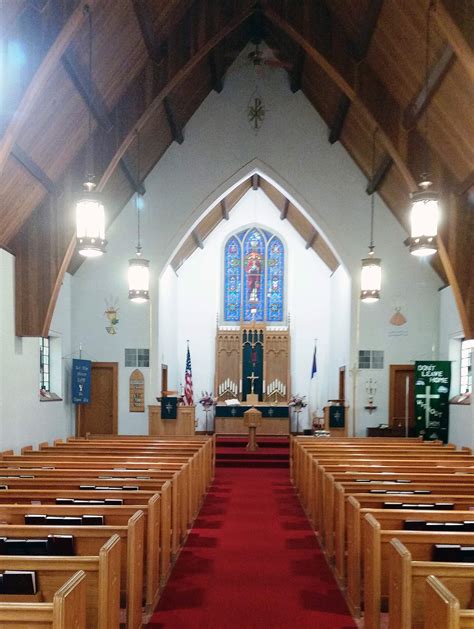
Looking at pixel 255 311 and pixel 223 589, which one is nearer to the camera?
pixel 223 589

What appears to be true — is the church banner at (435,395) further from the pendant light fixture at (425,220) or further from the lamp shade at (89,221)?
the lamp shade at (89,221)

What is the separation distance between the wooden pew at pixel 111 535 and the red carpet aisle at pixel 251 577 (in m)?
0.36

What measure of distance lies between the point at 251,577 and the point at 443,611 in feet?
7.90

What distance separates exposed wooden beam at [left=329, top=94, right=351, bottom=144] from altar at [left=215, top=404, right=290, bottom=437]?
19.7 ft

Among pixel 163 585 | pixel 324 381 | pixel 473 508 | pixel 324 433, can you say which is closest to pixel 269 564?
pixel 163 585

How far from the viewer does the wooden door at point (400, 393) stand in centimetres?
1065

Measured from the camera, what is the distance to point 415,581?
245 cm

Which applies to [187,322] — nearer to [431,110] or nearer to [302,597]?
[431,110]

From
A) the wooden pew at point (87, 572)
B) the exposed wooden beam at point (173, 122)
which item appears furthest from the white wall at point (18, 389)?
the wooden pew at point (87, 572)

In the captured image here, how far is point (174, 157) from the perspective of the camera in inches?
431

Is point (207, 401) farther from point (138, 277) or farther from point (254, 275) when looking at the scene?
point (138, 277)

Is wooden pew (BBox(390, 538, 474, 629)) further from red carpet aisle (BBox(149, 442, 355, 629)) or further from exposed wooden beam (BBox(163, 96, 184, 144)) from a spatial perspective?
exposed wooden beam (BBox(163, 96, 184, 144))

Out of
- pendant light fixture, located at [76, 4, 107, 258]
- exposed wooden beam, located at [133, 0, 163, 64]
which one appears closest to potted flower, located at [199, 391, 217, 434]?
exposed wooden beam, located at [133, 0, 163, 64]

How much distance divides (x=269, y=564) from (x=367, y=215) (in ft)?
26.2
